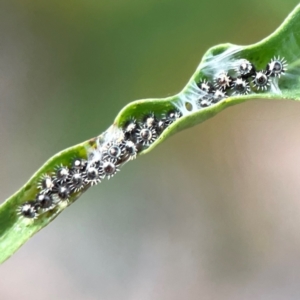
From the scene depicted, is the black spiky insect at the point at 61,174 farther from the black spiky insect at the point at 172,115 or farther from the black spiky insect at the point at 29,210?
the black spiky insect at the point at 172,115

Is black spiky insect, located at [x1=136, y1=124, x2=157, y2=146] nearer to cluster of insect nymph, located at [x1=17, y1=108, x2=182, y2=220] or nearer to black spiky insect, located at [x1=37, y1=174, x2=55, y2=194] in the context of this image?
cluster of insect nymph, located at [x1=17, y1=108, x2=182, y2=220]

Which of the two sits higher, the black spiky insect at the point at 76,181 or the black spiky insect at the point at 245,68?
the black spiky insect at the point at 245,68

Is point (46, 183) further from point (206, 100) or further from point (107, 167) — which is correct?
point (206, 100)

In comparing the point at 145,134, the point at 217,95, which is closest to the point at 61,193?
the point at 145,134

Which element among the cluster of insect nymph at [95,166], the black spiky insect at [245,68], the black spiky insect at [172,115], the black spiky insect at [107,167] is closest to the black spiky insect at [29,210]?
the cluster of insect nymph at [95,166]

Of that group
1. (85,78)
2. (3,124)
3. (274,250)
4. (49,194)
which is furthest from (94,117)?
(274,250)

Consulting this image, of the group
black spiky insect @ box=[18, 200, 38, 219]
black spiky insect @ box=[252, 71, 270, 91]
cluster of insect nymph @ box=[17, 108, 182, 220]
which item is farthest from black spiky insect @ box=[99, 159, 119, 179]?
black spiky insect @ box=[252, 71, 270, 91]

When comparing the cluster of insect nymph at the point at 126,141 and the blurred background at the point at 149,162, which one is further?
the blurred background at the point at 149,162
